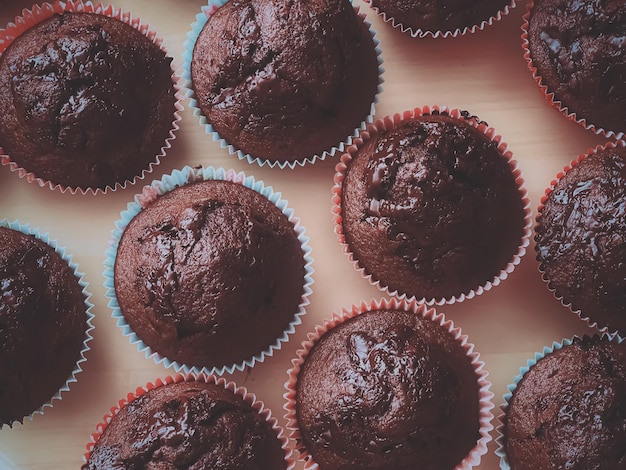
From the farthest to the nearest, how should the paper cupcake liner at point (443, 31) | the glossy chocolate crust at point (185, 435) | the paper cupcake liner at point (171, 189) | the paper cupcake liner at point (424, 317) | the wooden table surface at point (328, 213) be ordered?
1. the paper cupcake liner at point (443, 31)
2. the wooden table surface at point (328, 213)
3. the paper cupcake liner at point (171, 189)
4. the paper cupcake liner at point (424, 317)
5. the glossy chocolate crust at point (185, 435)

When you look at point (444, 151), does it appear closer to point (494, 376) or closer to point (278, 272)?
point (278, 272)

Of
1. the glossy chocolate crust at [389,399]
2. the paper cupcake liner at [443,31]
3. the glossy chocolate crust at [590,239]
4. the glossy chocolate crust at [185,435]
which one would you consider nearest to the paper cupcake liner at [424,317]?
the glossy chocolate crust at [389,399]

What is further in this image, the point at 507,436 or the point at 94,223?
the point at 94,223

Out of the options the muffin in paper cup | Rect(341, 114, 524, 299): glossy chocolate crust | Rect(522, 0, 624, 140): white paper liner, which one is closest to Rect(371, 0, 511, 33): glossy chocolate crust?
Rect(522, 0, 624, 140): white paper liner

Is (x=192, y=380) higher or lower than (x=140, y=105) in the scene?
lower

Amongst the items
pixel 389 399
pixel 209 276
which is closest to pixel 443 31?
pixel 209 276

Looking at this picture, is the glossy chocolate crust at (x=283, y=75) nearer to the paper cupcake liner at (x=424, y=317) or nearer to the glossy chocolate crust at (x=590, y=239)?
the paper cupcake liner at (x=424, y=317)

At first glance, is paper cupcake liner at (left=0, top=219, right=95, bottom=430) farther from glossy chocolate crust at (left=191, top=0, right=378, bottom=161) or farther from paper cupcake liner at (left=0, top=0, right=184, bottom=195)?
glossy chocolate crust at (left=191, top=0, right=378, bottom=161)

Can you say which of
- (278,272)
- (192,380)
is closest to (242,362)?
(192,380)
